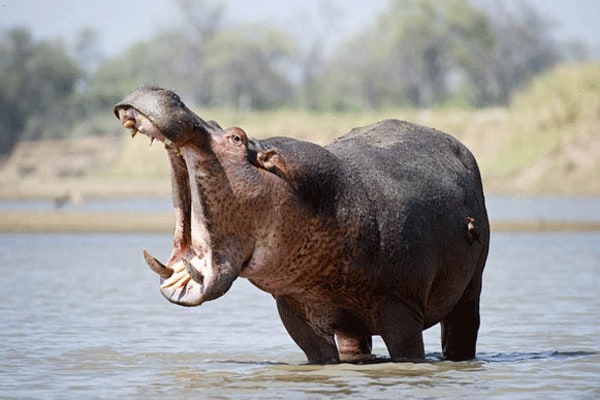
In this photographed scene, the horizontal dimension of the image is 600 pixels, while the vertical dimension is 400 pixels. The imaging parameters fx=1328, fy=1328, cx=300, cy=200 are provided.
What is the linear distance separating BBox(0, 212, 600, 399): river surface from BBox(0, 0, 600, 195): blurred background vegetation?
1783 inches

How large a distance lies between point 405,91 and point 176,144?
78.4 metres

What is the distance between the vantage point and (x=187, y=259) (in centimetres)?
596

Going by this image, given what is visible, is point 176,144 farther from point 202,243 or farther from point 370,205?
point 370,205

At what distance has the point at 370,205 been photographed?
21.1ft

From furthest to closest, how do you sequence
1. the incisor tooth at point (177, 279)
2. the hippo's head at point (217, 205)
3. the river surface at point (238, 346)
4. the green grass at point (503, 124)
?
the green grass at point (503, 124) < the river surface at point (238, 346) < the incisor tooth at point (177, 279) < the hippo's head at point (217, 205)

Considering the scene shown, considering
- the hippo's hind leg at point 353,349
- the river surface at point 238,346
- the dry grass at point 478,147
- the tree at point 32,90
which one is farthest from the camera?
the tree at point 32,90

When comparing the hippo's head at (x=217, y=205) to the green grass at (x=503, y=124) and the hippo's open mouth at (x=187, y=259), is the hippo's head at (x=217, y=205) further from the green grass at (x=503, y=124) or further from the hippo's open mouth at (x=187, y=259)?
the green grass at (x=503, y=124)

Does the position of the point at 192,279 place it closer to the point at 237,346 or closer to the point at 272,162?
the point at 272,162

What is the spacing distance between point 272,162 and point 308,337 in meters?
1.11

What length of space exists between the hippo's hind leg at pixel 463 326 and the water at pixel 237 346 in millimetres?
119

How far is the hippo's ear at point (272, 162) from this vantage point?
603 cm

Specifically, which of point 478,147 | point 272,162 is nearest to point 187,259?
point 272,162

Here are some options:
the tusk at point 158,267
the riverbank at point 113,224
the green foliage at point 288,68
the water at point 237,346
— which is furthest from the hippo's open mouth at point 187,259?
the green foliage at point 288,68

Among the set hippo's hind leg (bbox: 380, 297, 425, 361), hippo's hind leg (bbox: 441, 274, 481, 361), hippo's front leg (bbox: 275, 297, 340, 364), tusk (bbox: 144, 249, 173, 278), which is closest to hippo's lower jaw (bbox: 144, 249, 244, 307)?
tusk (bbox: 144, 249, 173, 278)
